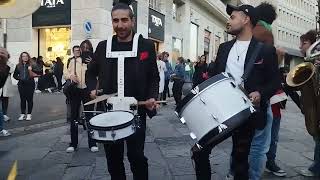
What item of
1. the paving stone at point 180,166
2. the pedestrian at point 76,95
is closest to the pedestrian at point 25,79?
the pedestrian at point 76,95

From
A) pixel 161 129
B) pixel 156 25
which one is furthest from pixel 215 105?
pixel 156 25

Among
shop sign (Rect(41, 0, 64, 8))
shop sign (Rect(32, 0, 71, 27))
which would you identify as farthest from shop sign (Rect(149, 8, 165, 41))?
shop sign (Rect(41, 0, 64, 8))

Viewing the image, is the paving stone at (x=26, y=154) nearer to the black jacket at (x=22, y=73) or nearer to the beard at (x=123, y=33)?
the beard at (x=123, y=33)

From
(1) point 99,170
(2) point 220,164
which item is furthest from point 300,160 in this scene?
(1) point 99,170

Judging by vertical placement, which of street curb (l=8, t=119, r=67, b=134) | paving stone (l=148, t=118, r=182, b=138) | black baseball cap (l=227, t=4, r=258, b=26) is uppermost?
black baseball cap (l=227, t=4, r=258, b=26)

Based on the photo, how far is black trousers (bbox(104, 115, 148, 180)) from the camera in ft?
13.8

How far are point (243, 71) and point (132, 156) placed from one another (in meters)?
1.25

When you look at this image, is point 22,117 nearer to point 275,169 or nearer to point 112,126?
point 275,169

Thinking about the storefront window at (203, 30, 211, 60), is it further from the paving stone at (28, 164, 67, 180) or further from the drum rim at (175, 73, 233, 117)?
the drum rim at (175, 73, 233, 117)

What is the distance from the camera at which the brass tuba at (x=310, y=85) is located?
17.1ft

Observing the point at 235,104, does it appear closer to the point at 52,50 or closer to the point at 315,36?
the point at 315,36

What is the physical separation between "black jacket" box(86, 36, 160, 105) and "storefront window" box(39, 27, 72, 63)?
61.7ft

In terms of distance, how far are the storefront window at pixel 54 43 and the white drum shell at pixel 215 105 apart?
1948cm

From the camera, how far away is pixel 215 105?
3.80 m
